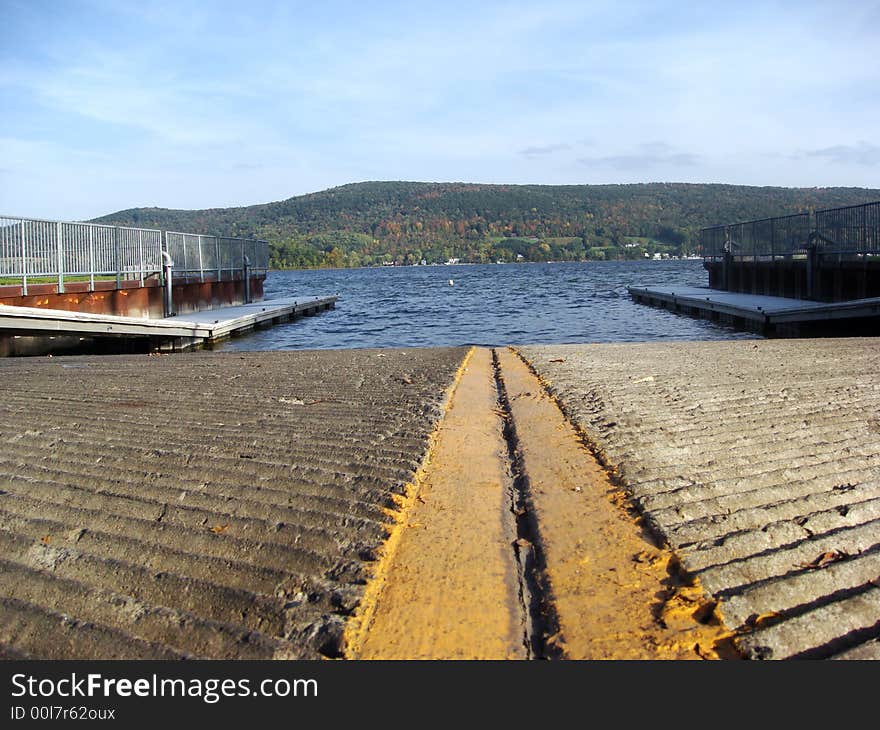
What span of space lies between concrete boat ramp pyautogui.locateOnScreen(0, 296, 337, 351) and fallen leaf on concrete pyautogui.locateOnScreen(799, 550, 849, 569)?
12.3 metres

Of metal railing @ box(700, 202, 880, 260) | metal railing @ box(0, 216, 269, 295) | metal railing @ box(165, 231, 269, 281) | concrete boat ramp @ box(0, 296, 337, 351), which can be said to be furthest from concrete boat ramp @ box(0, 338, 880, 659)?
metal railing @ box(165, 231, 269, 281)

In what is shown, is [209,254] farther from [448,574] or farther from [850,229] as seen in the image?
[448,574]

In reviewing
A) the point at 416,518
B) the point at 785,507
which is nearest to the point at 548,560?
the point at 416,518

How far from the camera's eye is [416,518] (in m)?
3.77

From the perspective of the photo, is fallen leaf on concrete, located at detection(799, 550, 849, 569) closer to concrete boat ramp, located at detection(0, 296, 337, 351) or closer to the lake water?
concrete boat ramp, located at detection(0, 296, 337, 351)

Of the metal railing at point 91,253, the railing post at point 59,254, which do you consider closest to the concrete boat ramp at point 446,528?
the metal railing at point 91,253

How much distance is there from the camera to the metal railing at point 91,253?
47.0 feet

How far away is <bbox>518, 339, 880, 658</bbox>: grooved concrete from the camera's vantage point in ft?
8.98

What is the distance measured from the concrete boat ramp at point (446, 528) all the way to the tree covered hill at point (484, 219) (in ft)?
428

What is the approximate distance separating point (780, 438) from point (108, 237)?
55.7ft

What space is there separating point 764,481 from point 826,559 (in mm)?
995

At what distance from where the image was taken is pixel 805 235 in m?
26.3
